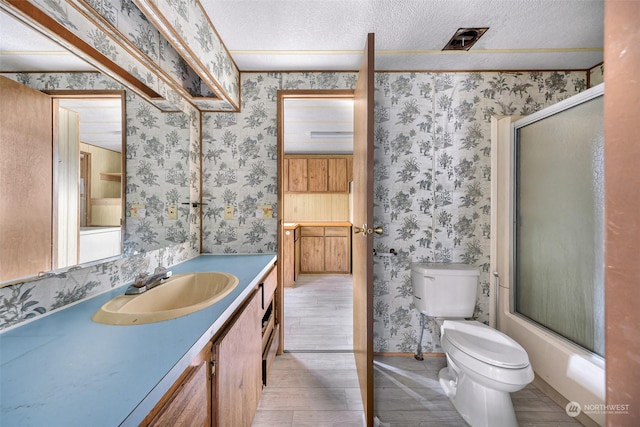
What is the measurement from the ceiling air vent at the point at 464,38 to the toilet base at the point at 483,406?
2.09m

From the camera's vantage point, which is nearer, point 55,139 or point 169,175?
point 55,139

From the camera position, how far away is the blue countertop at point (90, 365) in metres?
0.41

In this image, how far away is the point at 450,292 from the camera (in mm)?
1713

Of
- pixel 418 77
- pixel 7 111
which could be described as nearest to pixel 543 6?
pixel 418 77

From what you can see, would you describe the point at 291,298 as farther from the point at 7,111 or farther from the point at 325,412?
the point at 7,111

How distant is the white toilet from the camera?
1204mm

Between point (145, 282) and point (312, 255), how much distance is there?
10.7 ft

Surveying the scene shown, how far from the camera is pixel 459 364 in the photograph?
133cm

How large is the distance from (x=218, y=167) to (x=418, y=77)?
1.74 m

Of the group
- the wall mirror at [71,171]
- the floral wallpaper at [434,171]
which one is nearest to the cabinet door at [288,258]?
the floral wallpaper at [434,171]

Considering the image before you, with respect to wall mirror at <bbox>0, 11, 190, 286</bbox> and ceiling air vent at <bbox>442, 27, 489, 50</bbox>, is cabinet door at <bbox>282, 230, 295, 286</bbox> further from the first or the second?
ceiling air vent at <bbox>442, 27, 489, 50</bbox>

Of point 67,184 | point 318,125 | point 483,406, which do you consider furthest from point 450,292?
point 318,125

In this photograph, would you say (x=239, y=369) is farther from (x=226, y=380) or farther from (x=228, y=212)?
(x=228, y=212)

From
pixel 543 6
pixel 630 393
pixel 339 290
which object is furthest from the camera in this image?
pixel 339 290
